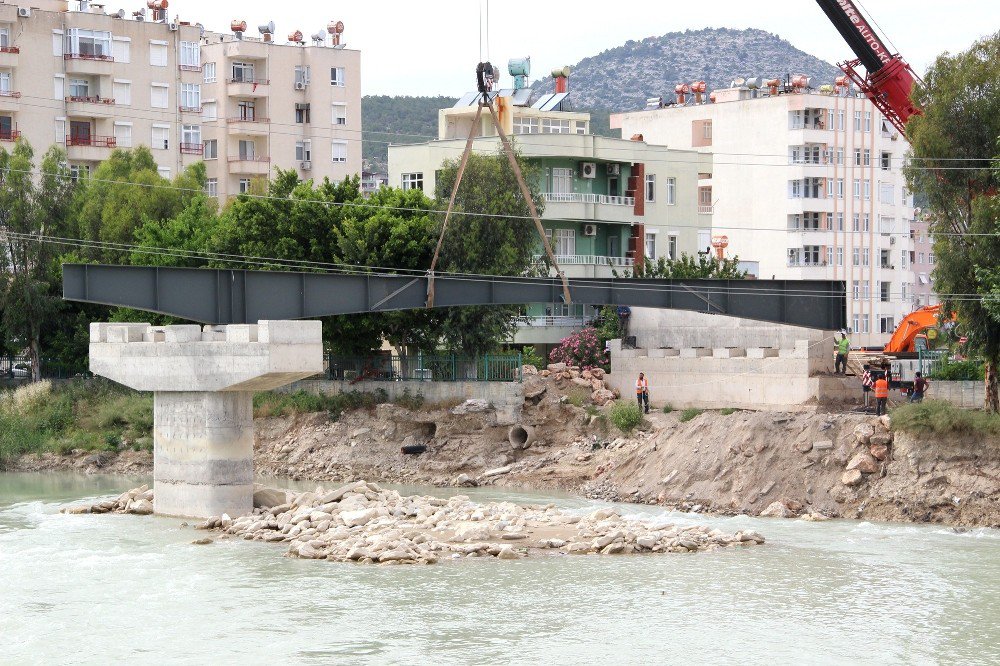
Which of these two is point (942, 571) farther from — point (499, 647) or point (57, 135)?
point (57, 135)

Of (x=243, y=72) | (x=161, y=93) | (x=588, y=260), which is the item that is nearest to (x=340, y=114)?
(x=243, y=72)

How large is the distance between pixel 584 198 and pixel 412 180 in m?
8.97

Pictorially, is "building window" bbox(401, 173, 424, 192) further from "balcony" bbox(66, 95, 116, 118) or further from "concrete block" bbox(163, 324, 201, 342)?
"concrete block" bbox(163, 324, 201, 342)

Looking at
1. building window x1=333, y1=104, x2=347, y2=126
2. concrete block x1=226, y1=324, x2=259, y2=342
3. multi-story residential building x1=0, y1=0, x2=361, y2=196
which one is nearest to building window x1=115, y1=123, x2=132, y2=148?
multi-story residential building x1=0, y1=0, x2=361, y2=196

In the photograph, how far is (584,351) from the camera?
5688 cm

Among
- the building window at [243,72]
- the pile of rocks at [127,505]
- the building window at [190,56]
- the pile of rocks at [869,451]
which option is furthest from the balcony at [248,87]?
the pile of rocks at [869,451]

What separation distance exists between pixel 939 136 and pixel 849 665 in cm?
2094

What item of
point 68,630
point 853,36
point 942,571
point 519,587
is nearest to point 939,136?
point 853,36

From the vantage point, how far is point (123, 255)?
208ft

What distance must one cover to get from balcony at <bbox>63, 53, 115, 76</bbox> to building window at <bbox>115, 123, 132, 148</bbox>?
2.82 meters

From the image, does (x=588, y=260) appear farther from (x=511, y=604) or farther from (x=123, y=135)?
(x=511, y=604)

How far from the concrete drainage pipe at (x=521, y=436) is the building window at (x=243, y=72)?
40.4m

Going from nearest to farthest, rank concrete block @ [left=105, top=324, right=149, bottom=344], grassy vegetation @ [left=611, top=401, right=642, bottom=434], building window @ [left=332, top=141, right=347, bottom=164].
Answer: concrete block @ [left=105, top=324, right=149, bottom=344] < grassy vegetation @ [left=611, top=401, right=642, bottom=434] < building window @ [left=332, top=141, right=347, bottom=164]

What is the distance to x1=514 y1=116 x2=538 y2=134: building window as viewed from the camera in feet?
271
